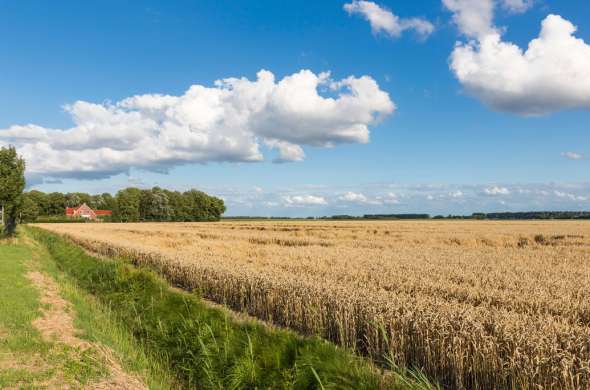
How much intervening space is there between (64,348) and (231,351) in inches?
160

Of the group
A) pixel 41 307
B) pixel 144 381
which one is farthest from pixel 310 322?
pixel 41 307

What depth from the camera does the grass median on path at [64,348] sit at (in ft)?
29.6

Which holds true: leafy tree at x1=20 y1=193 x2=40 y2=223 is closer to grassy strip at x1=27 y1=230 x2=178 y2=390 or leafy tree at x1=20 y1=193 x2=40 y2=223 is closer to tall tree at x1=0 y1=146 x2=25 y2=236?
tall tree at x1=0 y1=146 x2=25 y2=236

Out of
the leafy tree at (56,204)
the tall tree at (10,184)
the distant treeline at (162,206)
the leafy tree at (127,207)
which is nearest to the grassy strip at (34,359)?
the tall tree at (10,184)

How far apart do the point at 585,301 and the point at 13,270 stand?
24.6m

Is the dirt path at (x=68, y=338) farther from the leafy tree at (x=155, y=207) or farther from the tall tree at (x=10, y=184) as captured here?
the leafy tree at (x=155, y=207)

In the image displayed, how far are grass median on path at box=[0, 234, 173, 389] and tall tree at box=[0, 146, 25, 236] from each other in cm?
3631

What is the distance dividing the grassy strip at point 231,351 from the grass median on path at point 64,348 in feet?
2.42

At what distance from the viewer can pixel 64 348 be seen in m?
10.7

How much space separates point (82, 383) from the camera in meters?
8.88

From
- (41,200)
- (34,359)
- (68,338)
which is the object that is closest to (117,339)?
(68,338)

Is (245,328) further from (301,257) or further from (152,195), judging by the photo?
(152,195)

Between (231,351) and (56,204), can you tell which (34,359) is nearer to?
(231,351)

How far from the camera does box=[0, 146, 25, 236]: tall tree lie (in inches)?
1881
